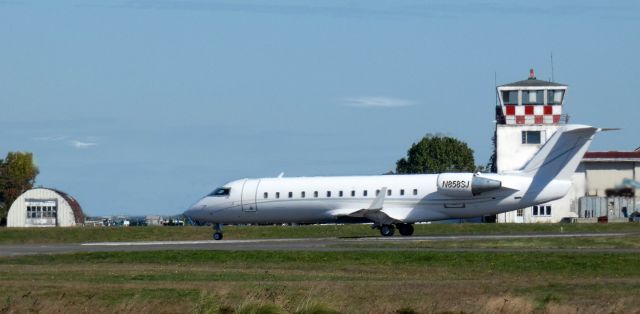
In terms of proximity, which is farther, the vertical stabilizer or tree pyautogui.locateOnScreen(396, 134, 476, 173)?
tree pyautogui.locateOnScreen(396, 134, 476, 173)

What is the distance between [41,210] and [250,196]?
4306cm

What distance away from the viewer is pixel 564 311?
84.1 ft

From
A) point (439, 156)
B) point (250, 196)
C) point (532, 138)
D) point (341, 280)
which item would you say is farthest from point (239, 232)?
point (439, 156)

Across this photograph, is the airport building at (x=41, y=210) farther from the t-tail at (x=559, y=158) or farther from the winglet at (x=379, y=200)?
the t-tail at (x=559, y=158)

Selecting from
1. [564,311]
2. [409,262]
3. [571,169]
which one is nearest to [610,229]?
[571,169]

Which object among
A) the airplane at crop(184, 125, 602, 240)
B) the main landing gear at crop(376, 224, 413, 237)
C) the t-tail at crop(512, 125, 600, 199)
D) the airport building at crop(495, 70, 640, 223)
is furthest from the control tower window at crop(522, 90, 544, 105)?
the t-tail at crop(512, 125, 600, 199)

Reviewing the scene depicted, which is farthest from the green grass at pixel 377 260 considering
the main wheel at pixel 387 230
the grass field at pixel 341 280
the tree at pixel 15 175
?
the tree at pixel 15 175

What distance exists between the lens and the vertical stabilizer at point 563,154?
57.7 m

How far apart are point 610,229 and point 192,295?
42539 millimetres

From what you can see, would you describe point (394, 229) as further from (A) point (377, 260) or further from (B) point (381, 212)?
(A) point (377, 260)

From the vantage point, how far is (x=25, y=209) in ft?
337

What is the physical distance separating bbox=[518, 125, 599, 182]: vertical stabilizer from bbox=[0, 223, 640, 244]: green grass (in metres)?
9.91

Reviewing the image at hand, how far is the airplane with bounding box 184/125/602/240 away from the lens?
58.7m

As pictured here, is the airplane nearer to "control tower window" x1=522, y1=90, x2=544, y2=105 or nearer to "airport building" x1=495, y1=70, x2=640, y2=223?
"airport building" x1=495, y1=70, x2=640, y2=223
